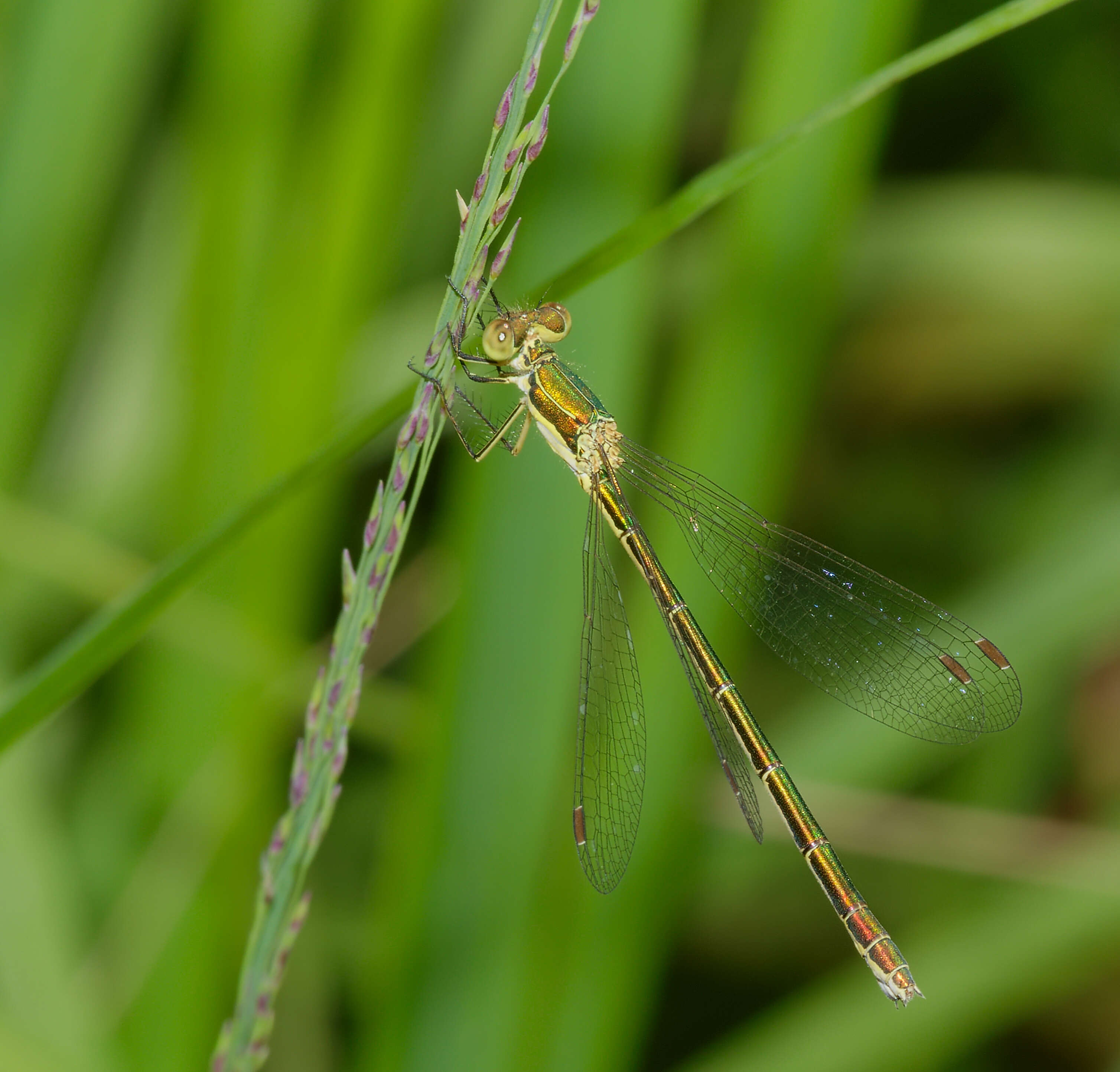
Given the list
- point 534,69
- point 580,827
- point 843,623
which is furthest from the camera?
point 843,623

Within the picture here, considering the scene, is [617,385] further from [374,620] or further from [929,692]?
[374,620]

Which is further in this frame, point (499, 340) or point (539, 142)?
point (499, 340)

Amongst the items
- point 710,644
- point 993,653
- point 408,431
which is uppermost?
point 710,644

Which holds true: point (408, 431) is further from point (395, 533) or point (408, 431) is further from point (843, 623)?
point (843, 623)

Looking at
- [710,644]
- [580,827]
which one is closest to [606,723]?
[580,827]

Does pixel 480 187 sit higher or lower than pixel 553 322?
lower

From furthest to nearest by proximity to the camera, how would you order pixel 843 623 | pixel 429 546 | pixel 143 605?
pixel 429 546, pixel 843 623, pixel 143 605

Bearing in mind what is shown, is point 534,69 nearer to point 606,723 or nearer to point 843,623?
point 606,723

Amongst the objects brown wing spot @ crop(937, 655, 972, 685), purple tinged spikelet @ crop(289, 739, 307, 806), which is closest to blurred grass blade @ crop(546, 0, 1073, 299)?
purple tinged spikelet @ crop(289, 739, 307, 806)
